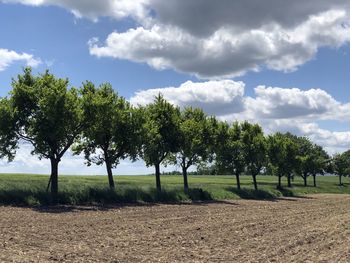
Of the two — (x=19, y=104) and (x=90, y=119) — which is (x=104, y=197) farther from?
(x=19, y=104)

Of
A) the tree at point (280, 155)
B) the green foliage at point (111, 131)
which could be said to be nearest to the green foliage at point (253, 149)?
the tree at point (280, 155)

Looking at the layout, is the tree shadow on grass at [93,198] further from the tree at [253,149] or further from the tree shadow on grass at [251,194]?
the tree at [253,149]

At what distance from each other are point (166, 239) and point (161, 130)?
30162 mm

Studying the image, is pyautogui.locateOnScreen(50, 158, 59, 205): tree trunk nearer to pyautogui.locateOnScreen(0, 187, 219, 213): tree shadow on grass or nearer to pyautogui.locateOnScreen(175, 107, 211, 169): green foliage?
pyautogui.locateOnScreen(0, 187, 219, 213): tree shadow on grass

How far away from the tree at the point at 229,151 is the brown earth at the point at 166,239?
33.8m

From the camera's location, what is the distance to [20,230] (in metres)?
17.5

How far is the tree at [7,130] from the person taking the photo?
3212cm

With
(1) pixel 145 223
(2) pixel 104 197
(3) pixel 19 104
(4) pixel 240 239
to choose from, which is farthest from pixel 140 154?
(4) pixel 240 239

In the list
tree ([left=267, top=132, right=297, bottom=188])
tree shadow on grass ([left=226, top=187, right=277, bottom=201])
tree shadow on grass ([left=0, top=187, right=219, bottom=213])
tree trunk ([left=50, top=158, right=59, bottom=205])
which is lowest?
tree shadow on grass ([left=226, top=187, right=277, bottom=201])

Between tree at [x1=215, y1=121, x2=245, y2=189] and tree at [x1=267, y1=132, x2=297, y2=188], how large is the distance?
12022 millimetres

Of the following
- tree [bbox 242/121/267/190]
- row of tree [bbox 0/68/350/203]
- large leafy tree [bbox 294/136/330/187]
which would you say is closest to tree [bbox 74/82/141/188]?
row of tree [bbox 0/68/350/203]

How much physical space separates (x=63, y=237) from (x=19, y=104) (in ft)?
61.1

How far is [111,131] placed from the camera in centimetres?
3988

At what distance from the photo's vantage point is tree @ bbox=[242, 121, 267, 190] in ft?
205
